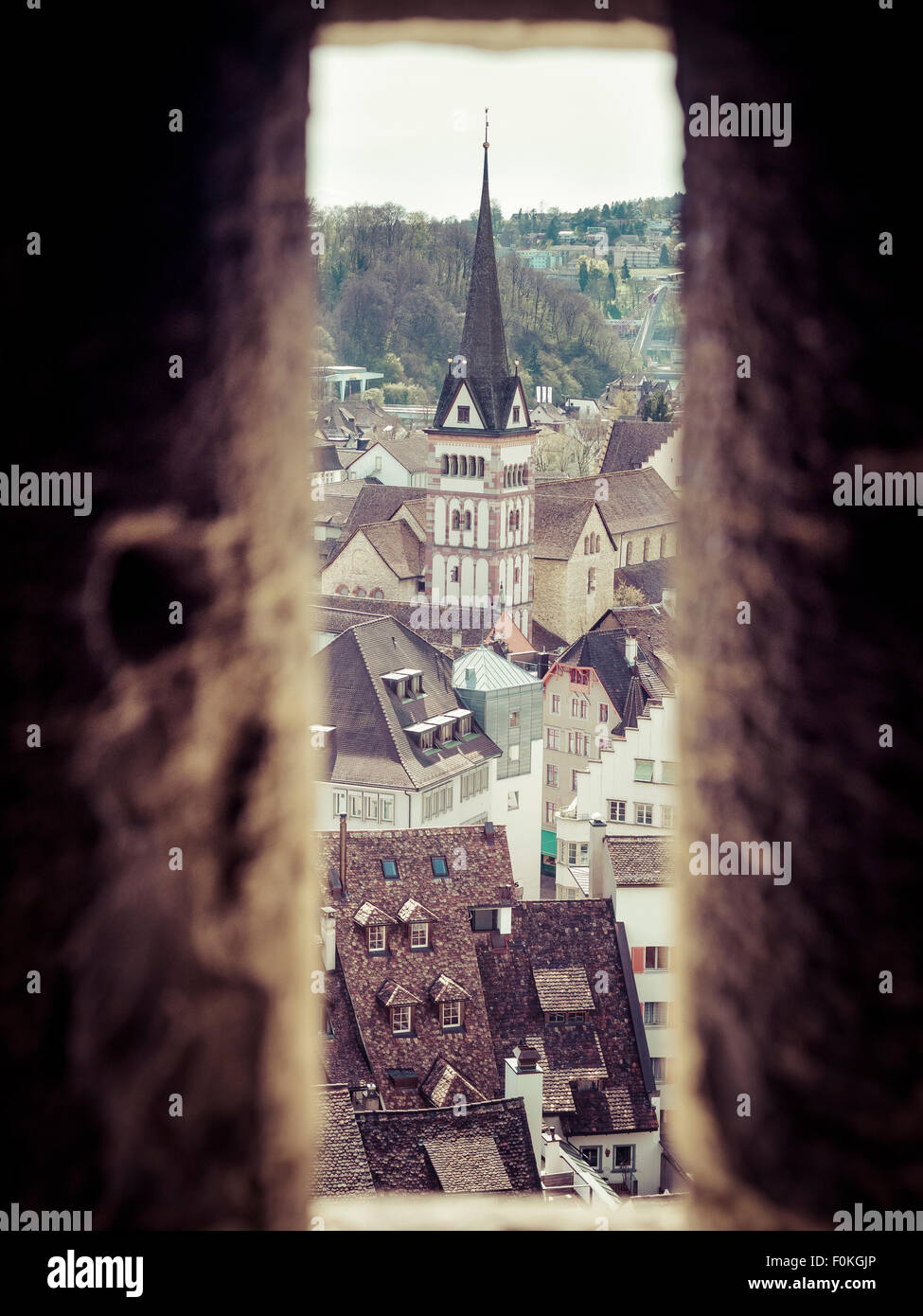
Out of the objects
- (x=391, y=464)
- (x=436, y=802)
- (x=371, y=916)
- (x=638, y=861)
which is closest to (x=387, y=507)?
(x=391, y=464)

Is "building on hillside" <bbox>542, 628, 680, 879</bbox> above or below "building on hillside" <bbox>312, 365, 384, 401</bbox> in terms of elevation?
below

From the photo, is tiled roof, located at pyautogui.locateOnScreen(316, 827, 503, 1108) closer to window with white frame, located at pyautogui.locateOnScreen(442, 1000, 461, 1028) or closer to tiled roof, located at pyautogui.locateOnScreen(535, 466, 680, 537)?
window with white frame, located at pyautogui.locateOnScreen(442, 1000, 461, 1028)

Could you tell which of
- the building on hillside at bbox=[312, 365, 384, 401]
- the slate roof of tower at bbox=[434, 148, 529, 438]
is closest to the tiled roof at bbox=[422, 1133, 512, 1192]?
the slate roof of tower at bbox=[434, 148, 529, 438]

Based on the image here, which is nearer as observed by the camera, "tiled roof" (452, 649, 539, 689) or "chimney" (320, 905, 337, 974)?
"chimney" (320, 905, 337, 974)

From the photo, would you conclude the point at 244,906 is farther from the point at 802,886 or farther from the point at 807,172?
the point at 807,172

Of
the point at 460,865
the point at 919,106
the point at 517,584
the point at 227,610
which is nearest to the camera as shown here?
the point at 919,106

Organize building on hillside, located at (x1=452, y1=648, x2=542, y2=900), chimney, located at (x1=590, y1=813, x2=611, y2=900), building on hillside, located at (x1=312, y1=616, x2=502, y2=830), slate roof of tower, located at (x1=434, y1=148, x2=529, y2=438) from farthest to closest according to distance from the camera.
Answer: slate roof of tower, located at (x1=434, y1=148, x2=529, y2=438)
building on hillside, located at (x1=452, y1=648, x2=542, y2=900)
building on hillside, located at (x1=312, y1=616, x2=502, y2=830)
chimney, located at (x1=590, y1=813, x2=611, y2=900)

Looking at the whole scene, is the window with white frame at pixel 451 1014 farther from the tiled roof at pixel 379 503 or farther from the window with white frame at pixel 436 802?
the tiled roof at pixel 379 503
